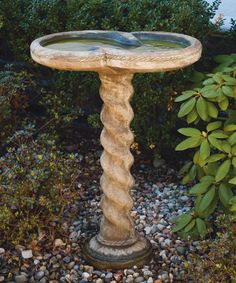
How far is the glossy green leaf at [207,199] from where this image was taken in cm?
343

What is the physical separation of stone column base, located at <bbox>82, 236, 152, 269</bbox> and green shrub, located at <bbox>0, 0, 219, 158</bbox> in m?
1.14

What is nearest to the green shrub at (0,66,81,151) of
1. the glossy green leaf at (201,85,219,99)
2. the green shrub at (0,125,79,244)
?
the green shrub at (0,125,79,244)

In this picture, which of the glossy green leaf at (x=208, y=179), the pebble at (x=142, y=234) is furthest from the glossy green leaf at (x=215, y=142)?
the pebble at (x=142, y=234)

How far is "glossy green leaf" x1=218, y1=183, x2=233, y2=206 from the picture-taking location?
3.40 metres

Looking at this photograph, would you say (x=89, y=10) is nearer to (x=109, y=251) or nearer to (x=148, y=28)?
(x=148, y=28)

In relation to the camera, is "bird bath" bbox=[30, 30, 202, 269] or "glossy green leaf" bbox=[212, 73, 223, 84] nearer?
"bird bath" bbox=[30, 30, 202, 269]

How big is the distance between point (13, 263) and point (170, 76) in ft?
5.44

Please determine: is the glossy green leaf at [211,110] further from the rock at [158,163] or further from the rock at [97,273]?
the rock at [158,163]

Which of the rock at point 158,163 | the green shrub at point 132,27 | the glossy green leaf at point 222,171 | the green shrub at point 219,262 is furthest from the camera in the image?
the rock at point 158,163

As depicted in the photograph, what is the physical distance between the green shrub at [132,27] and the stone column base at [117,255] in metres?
1.14

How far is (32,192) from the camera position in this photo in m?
3.67

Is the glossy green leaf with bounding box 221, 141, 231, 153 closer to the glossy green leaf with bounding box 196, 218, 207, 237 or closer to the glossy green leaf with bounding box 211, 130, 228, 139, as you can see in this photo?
the glossy green leaf with bounding box 211, 130, 228, 139

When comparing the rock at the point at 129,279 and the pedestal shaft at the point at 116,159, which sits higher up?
the pedestal shaft at the point at 116,159

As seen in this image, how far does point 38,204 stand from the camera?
3.62 m
